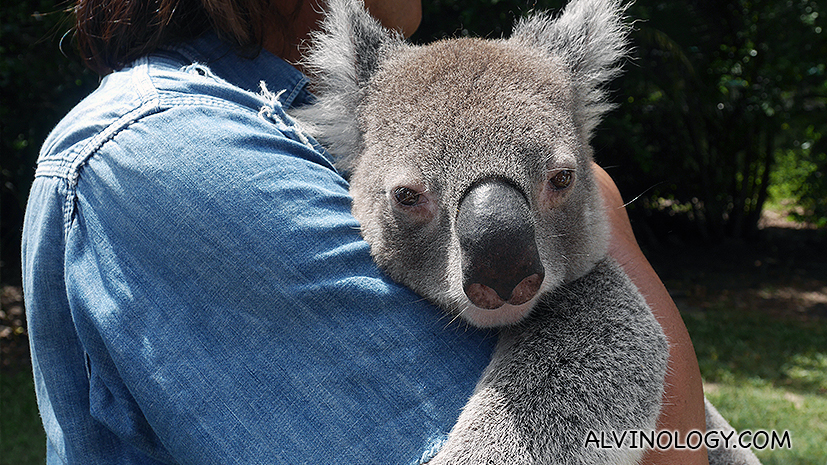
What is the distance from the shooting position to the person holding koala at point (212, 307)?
123cm

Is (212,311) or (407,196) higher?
(407,196)

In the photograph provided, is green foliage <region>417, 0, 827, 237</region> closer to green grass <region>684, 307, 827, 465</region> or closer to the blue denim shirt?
green grass <region>684, 307, 827, 465</region>

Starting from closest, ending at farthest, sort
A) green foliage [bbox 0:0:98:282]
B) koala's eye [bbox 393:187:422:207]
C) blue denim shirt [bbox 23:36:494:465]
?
blue denim shirt [bbox 23:36:494:465] → koala's eye [bbox 393:187:422:207] → green foliage [bbox 0:0:98:282]

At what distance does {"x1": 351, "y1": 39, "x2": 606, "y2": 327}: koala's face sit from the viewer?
1306 mm

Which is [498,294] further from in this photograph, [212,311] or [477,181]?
[212,311]

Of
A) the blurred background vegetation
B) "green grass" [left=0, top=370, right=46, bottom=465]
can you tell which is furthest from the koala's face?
"green grass" [left=0, top=370, right=46, bottom=465]

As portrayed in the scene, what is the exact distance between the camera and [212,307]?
126 centimetres

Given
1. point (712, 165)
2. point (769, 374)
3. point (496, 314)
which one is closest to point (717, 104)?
point (712, 165)

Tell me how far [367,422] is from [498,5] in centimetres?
577

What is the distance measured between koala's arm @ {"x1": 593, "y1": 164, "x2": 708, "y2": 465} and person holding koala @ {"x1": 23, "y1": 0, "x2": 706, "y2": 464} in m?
0.06

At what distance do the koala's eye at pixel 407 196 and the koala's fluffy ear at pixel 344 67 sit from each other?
29 centimetres

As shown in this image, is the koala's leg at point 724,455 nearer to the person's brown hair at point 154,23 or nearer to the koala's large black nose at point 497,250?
the koala's large black nose at point 497,250

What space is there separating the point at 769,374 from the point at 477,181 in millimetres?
6393

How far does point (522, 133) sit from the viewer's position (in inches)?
56.2
